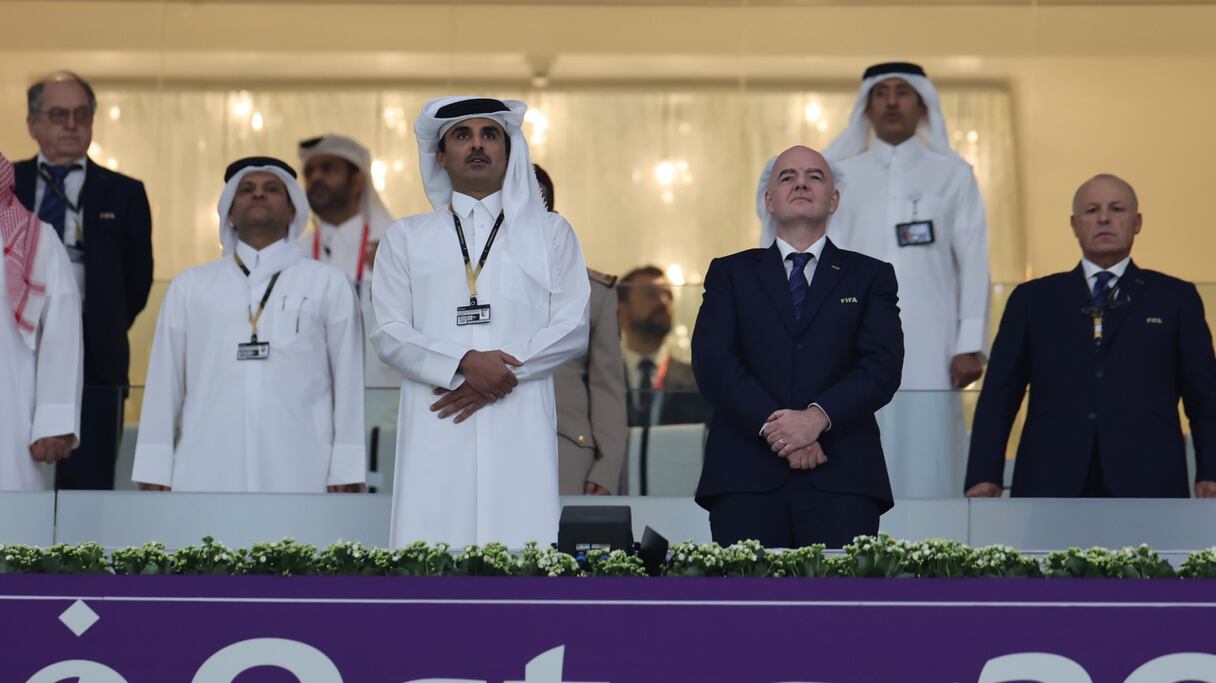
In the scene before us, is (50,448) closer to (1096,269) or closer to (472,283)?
(472,283)

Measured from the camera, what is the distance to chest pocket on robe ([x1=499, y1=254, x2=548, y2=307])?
17.5ft

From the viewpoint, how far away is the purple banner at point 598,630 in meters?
3.29

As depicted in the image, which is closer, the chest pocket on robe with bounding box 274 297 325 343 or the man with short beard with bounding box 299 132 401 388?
the chest pocket on robe with bounding box 274 297 325 343

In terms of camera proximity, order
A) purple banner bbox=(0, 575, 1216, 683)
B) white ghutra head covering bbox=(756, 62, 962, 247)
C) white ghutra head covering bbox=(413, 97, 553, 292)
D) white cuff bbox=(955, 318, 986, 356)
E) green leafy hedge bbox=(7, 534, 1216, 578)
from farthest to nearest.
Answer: white ghutra head covering bbox=(756, 62, 962, 247)
white cuff bbox=(955, 318, 986, 356)
white ghutra head covering bbox=(413, 97, 553, 292)
green leafy hedge bbox=(7, 534, 1216, 578)
purple banner bbox=(0, 575, 1216, 683)

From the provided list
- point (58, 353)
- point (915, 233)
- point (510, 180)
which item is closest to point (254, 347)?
point (58, 353)

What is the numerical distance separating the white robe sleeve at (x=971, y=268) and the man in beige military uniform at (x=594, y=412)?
1.30 meters

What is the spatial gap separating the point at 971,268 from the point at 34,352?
3.21 metres

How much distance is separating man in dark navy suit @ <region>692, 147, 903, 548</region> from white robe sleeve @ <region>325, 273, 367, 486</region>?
4.57 ft

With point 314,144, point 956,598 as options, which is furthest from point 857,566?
point 314,144

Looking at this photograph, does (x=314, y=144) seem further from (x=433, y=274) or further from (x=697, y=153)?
(x=433, y=274)

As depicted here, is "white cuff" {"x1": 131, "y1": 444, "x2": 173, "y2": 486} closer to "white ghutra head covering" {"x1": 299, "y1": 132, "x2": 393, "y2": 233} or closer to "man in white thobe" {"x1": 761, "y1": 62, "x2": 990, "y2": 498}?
"man in white thobe" {"x1": 761, "y1": 62, "x2": 990, "y2": 498}

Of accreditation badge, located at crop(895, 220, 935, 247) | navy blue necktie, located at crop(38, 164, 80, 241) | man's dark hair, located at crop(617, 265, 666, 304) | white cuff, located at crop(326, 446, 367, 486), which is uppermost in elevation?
man's dark hair, located at crop(617, 265, 666, 304)

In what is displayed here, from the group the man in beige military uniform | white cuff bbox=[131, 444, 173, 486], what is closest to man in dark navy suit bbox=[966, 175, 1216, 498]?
the man in beige military uniform

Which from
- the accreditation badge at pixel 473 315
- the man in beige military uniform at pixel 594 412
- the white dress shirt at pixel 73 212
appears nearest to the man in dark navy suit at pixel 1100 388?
the man in beige military uniform at pixel 594 412
